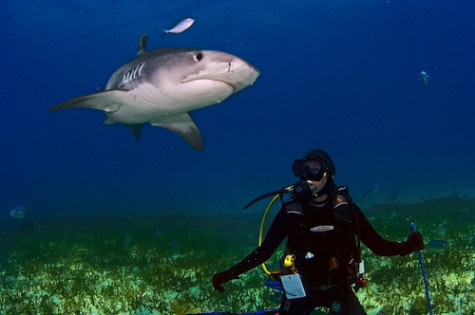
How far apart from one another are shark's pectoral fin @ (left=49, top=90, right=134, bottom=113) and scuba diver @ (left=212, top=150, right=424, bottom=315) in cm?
332

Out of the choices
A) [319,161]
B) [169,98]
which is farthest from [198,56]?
[319,161]

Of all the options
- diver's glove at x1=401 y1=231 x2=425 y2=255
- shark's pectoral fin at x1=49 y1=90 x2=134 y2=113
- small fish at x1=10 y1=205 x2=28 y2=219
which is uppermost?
shark's pectoral fin at x1=49 y1=90 x2=134 y2=113

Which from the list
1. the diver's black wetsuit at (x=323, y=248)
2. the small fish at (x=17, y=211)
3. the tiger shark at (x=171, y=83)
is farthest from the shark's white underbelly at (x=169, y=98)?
the small fish at (x=17, y=211)

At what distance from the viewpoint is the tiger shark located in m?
3.81

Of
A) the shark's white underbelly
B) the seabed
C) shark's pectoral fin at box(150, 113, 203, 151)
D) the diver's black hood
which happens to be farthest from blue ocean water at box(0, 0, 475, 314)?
shark's pectoral fin at box(150, 113, 203, 151)

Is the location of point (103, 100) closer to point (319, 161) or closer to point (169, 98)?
point (169, 98)

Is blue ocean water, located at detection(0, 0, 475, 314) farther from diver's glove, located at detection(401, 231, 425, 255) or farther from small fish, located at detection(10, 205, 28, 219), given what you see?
diver's glove, located at detection(401, 231, 425, 255)

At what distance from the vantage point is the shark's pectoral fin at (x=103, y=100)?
5.00 meters

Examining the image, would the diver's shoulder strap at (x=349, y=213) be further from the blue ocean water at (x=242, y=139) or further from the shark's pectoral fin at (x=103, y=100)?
the shark's pectoral fin at (x=103, y=100)

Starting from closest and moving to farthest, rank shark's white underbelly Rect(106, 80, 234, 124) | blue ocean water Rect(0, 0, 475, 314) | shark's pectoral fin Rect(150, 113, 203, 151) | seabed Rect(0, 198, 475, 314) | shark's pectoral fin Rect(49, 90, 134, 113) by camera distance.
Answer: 1. shark's white underbelly Rect(106, 80, 234, 124)
2. shark's pectoral fin Rect(49, 90, 134, 113)
3. seabed Rect(0, 198, 475, 314)
4. blue ocean water Rect(0, 0, 475, 314)
5. shark's pectoral fin Rect(150, 113, 203, 151)

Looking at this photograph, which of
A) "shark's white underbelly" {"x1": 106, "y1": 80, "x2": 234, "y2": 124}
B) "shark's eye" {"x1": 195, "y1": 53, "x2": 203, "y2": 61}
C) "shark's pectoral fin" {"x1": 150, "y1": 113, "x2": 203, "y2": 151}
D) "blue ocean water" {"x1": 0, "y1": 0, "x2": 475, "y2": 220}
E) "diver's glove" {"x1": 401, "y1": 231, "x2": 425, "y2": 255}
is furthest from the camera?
"blue ocean water" {"x1": 0, "y1": 0, "x2": 475, "y2": 220}

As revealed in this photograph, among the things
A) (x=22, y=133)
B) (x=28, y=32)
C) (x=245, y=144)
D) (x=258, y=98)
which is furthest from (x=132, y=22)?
(x=22, y=133)

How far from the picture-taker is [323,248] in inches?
127

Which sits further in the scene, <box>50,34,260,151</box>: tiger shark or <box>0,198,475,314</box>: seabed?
<box>0,198,475,314</box>: seabed
